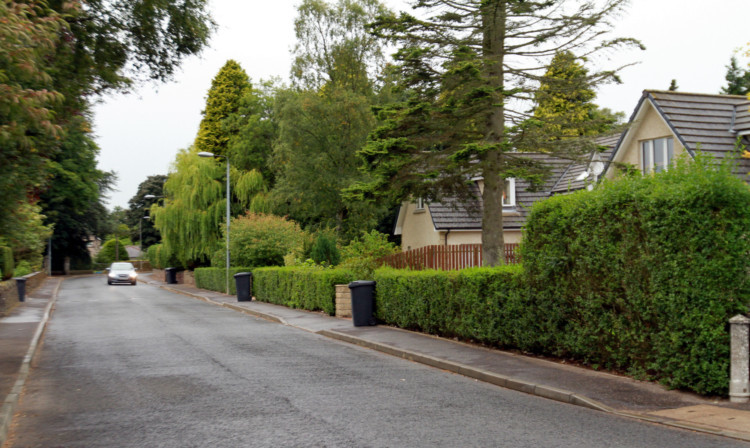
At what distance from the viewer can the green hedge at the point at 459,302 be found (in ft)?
40.3

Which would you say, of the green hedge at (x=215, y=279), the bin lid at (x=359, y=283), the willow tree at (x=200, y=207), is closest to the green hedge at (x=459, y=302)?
the bin lid at (x=359, y=283)

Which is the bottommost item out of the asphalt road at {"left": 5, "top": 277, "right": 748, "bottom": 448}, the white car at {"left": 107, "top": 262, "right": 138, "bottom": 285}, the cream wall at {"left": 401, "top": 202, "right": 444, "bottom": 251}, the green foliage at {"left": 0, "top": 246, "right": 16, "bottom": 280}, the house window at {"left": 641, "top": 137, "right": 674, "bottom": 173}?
the white car at {"left": 107, "top": 262, "right": 138, "bottom": 285}

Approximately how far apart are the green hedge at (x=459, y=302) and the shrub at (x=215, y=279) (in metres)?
18.3

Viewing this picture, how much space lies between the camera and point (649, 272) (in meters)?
9.12

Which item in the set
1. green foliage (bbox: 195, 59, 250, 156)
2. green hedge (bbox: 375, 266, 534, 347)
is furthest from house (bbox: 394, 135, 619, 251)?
green foliage (bbox: 195, 59, 250, 156)

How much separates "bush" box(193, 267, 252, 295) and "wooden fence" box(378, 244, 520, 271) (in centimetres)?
1491

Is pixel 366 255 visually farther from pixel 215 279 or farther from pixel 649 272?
pixel 215 279

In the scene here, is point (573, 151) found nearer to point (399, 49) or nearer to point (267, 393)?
point (399, 49)

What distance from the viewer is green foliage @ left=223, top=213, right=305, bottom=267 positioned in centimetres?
3431

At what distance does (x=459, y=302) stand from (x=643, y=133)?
13.8m

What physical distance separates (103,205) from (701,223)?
239 feet

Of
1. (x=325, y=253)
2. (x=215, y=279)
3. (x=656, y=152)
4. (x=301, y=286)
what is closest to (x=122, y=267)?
(x=215, y=279)

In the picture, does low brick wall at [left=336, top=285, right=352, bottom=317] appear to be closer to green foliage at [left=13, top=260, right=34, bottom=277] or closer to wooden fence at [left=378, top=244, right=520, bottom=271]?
wooden fence at [left=378, top=244, right=520, bottom=271]

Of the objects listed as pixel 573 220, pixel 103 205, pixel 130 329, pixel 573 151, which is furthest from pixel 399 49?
pixel 103 205
